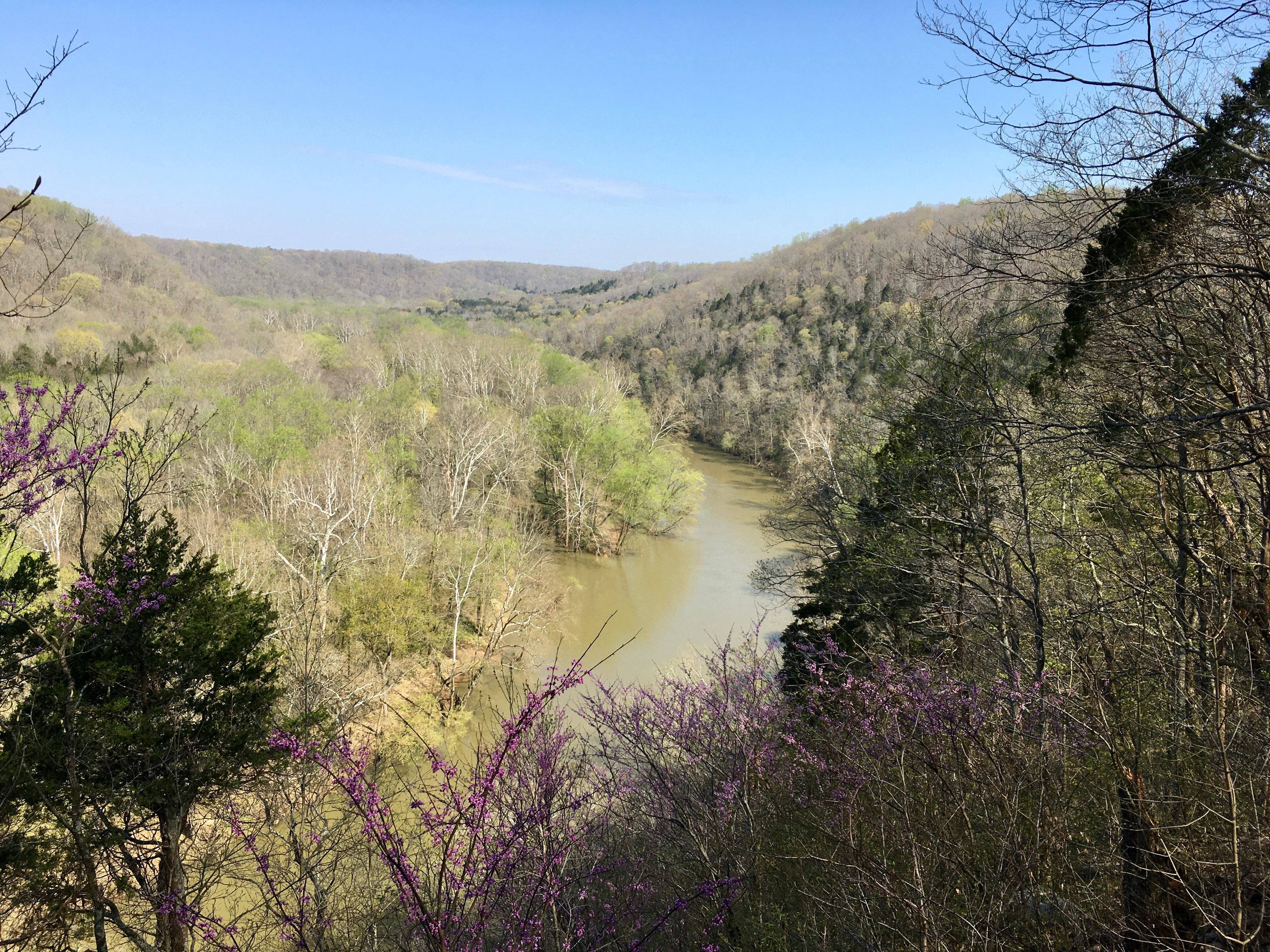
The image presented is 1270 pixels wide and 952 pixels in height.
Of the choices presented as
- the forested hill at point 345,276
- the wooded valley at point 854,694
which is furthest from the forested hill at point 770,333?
the forested hill at point 345,276

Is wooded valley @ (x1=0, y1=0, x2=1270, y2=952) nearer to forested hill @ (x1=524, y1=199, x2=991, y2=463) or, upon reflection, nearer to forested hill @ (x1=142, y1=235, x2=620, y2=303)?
forested hill @ (x1=524, y1=199, x2=991, y2=463)

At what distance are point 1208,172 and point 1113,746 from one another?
327cm

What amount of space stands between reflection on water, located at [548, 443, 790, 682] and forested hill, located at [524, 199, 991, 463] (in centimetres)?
796

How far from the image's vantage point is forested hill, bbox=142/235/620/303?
9188 cm

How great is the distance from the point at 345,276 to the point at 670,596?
12379cm

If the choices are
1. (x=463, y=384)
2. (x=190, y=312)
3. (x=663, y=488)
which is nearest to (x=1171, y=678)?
(x=663, y=488)

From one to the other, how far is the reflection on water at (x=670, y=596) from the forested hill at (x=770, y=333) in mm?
7964

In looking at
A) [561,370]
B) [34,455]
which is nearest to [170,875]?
[34,455]

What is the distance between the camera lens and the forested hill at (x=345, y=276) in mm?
91875

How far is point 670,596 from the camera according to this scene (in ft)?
71.2

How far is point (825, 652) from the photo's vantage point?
873cm

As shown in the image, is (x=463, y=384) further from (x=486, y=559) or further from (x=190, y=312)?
(x=190, y=312)

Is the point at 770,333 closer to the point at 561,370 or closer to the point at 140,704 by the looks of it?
the point at 561,370

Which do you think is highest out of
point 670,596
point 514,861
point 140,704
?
point 514,861
